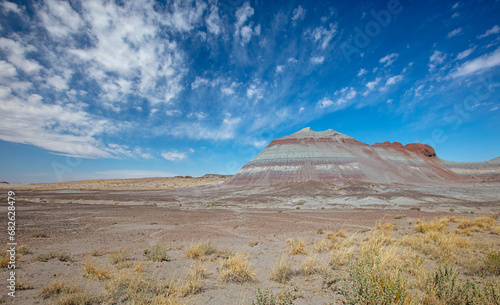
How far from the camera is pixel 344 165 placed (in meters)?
65.6

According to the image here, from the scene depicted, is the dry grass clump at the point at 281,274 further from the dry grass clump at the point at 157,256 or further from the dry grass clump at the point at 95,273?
the dry grass clump at the point at 95,273

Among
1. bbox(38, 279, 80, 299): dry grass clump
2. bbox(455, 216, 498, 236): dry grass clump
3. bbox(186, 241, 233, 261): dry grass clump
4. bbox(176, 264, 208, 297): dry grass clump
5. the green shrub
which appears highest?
the green shrub

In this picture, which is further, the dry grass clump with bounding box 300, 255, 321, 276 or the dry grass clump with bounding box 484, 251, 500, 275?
the dry grass clump with bounding box 300, 255, 321, 276

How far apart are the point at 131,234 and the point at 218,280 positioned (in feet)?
27.8

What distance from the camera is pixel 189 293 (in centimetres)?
474

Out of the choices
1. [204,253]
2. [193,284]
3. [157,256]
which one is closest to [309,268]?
[193,284]

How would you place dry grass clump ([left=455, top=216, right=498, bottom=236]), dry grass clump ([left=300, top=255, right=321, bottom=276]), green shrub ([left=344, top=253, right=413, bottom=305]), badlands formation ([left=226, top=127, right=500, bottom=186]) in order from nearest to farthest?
green shrub ([left=344, top=253, right=413, bottom=305])
dry grass clump ([left=300, top=255, right=321, bottom=276])
dry grass clump ([left=455, top=216, right=498, bottom=236])
badlands formation ([left=226, top=127, right=500, bottom=186])

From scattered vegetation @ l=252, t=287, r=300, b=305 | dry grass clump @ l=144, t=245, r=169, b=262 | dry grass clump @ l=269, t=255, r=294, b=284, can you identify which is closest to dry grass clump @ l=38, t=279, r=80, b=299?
dry grass clump @ l=144, t=245, r=169, b=262

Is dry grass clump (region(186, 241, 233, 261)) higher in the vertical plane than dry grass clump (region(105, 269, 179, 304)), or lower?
lower

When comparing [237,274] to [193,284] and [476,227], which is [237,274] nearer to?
[193,284]

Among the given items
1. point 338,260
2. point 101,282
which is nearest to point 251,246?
point 338,260

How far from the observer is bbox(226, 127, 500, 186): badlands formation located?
2472 inches

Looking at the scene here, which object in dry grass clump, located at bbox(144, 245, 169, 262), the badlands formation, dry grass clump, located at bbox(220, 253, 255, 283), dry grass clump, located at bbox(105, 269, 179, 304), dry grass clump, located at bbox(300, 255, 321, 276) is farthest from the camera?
the badlands formation

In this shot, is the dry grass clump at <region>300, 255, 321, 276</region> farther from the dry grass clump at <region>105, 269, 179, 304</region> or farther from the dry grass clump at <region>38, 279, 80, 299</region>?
the dry grass clump at <region>38, 279, 80, 299</region>
